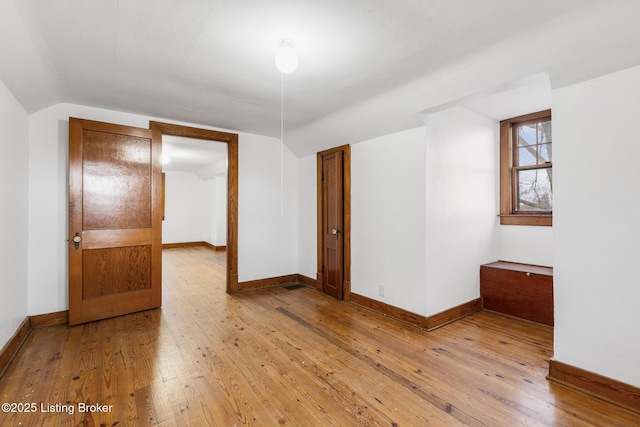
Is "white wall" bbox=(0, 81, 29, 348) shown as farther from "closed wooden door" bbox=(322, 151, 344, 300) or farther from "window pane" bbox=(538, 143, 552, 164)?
"window pane" bbox=(538, 143, 552, 164)

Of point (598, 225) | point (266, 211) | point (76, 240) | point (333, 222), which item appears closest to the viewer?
point (598, 225)

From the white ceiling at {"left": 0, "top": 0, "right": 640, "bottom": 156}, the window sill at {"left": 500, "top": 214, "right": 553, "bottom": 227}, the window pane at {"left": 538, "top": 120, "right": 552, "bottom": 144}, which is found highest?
the white ceiling at {"left": 0, "top": 0, "right": 640, "bottom": 156}

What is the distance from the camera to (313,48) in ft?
7.02

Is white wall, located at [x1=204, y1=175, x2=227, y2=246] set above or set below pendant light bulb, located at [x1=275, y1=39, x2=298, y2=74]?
below

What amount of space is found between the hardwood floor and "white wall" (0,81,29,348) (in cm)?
38

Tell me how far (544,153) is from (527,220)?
0.84 m

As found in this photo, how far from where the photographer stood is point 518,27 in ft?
5.99

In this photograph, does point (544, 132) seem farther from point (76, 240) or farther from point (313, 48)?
point (76, 240)

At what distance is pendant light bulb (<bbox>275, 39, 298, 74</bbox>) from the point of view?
2016mm

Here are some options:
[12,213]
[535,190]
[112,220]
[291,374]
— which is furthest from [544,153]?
[12,213]

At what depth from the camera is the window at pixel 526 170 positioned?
143 inches

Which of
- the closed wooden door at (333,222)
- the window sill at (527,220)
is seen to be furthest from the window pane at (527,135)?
the closed wooden door at (333,222)

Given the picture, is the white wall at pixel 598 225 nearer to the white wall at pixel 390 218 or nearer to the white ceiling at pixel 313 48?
the white ceiling at pixel 313 48

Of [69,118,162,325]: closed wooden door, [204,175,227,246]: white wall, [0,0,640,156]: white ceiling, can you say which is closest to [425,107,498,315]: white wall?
[0,0,640,156]: white ceiling
